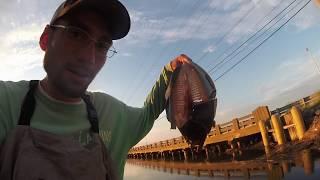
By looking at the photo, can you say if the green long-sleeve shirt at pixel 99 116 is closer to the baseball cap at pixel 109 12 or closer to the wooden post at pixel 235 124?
the baseball cap at pixel 109 12

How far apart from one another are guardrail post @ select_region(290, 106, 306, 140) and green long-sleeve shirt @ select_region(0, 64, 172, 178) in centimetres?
1658

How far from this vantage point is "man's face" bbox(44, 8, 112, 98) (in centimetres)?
219

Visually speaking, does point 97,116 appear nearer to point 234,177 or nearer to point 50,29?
point 50,29

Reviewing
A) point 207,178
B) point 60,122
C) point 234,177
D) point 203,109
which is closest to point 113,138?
point 60,122

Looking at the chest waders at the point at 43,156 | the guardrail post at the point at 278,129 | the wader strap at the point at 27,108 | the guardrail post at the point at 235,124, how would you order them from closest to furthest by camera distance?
the chest waders at the point at 43,156
the wader strap at the point at 27,108
the guardrail post at the point at 278,129
the guardrail post at the point at 235,124

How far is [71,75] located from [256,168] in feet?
54.9

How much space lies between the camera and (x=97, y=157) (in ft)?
7.44

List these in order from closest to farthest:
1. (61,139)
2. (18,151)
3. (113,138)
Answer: (18,151)
(61,139)
(113,138)

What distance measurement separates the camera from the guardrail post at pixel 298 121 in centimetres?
1809

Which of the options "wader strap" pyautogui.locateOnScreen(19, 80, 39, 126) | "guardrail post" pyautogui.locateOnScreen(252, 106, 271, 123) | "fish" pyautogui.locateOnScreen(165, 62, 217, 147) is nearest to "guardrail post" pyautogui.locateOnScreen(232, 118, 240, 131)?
"guardrail post" pyautogui.locateOnScreen(252, 106, 271, 123)

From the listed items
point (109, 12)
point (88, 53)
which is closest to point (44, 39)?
point (88, 53)

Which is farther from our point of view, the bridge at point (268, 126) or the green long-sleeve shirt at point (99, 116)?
the bridge at point (268, 126)

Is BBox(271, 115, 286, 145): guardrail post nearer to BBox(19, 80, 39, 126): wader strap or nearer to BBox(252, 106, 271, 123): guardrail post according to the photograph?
BBox(252, 106, 271, 123): guardrail post

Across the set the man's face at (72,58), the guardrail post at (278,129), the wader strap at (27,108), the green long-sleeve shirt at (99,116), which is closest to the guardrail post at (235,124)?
the guardrail post at (278,129)
